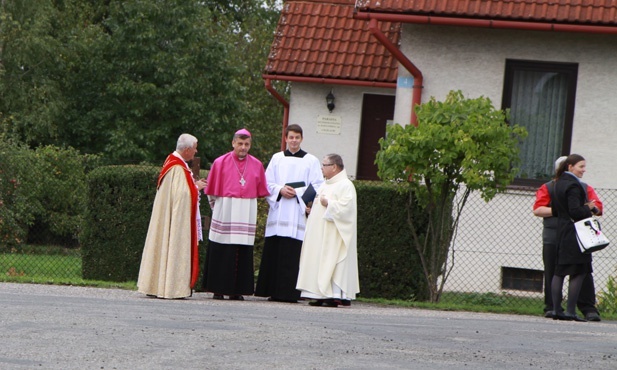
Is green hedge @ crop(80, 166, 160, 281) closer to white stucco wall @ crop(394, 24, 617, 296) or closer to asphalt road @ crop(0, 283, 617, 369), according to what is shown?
asphalt road @ crop(0, 283, 617, 369)

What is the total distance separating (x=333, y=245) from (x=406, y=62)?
5.20 meters

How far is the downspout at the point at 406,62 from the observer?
63.5 ft

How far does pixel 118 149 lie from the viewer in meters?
38.5

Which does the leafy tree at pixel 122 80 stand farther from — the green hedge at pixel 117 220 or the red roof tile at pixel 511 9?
the green hedge at pixel 117 220

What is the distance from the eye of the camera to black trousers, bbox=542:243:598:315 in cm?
1503

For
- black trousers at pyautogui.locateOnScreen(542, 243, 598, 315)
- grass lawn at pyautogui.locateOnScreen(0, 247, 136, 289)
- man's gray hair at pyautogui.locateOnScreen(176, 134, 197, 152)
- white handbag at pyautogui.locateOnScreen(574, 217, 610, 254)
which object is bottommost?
grass lawn at pyautogui.locateOnScreen(0, 247, 136, 289)

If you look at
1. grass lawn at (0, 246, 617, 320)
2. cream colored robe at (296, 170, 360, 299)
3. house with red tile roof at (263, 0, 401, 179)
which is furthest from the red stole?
house with red tile roof at (263, 0, 401, 179)

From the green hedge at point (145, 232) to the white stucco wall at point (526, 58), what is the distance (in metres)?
3.33

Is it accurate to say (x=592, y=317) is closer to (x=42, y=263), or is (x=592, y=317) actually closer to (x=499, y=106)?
(x=499, y=106)

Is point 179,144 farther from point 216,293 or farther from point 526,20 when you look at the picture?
point 526,20

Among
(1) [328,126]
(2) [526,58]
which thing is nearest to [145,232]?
(2) [526,58]

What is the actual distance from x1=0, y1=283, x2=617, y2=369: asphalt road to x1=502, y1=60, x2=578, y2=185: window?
6.02 meters

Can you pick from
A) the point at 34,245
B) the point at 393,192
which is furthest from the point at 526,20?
the point at 34,245

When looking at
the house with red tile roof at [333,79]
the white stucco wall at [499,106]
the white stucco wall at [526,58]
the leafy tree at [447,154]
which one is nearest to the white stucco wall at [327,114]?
the house with red tile roof at [333,79]
